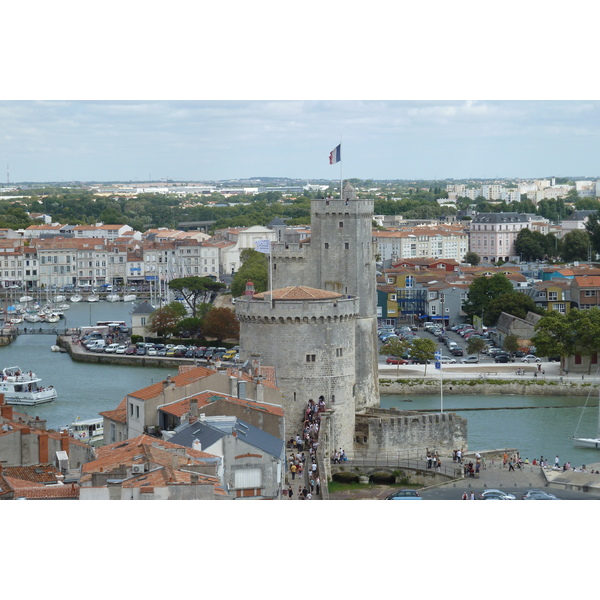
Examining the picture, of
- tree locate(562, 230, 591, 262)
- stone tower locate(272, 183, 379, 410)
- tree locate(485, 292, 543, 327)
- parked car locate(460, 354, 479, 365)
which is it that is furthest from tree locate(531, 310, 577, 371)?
tree locate(562, 230, 591, 262)

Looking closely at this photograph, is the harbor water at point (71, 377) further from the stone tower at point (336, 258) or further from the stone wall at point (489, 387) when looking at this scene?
the stone tower at point (336, 258)

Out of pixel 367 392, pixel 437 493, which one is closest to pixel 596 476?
pixel 437 493

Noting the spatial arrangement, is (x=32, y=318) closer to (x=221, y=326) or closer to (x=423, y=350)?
(x=221, y=326)

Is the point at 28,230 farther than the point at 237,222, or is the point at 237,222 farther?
the point at 237,222

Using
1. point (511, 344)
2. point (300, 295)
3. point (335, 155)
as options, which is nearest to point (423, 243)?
point (511, 344)

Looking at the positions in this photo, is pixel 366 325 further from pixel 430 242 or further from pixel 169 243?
pixel 430 242

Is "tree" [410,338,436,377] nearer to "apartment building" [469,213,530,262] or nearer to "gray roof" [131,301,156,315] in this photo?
"gray roof" [131,301,156,315]
